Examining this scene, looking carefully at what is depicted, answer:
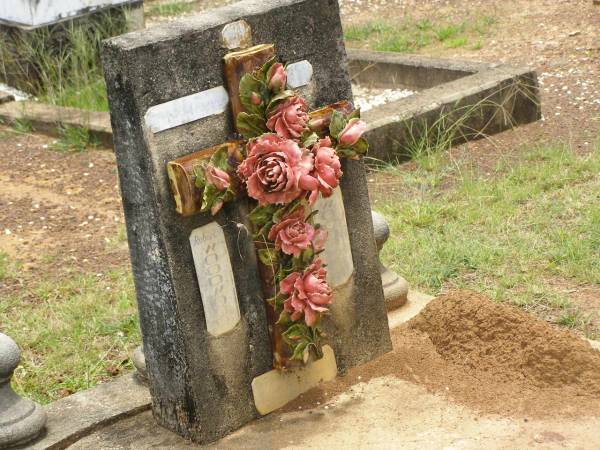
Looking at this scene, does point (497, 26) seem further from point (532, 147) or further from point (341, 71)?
point (341, 71)

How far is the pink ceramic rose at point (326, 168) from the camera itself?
11.4 feet

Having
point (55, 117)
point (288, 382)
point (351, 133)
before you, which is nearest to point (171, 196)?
point (351, 133)

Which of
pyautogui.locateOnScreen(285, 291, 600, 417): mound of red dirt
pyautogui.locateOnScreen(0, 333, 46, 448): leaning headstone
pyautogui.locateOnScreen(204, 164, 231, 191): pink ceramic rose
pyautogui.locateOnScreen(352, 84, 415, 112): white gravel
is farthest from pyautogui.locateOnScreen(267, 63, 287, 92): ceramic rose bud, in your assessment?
pyautogui.locateOnScreen(352, 84, 415, 112): white gravel

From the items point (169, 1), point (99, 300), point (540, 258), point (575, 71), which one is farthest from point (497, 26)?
point (99, 300)

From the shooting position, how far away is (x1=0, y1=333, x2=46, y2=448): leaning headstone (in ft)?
11.7

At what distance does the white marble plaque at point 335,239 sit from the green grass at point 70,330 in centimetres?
122

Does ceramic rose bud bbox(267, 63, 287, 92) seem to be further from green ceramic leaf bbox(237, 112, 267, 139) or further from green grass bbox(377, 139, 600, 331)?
green grass bbox(377, 139, 600, 331)

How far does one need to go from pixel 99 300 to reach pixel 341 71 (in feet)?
6.48

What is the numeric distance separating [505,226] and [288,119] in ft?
7.27

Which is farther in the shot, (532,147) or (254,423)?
(532,147)

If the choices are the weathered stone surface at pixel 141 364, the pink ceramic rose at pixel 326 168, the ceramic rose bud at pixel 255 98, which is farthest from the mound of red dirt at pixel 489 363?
the ceramic rose bud at pixel 255 98

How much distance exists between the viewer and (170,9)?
1086 centimetres

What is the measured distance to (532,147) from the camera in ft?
21.5

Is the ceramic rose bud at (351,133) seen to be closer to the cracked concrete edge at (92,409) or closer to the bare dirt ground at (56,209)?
the cracked concrete edge at (92,409)
